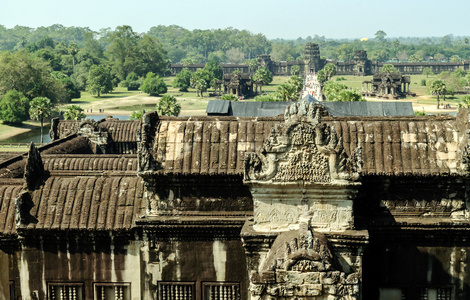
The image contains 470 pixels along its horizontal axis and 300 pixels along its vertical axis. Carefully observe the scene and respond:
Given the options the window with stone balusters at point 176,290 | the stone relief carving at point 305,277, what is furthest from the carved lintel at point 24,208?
the stone relief carving at point 305,277

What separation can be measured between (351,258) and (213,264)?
352cm

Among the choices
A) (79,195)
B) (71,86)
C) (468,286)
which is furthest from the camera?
(71,86)

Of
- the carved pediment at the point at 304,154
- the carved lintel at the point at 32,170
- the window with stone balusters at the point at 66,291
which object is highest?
the carved pediment at the point at 304,154

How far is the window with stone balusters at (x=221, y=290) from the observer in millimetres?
14913

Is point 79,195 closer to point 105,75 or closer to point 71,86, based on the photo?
point 71,86

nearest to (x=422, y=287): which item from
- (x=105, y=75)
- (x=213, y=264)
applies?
(x=213, y=264)

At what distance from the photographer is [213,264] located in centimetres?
1490

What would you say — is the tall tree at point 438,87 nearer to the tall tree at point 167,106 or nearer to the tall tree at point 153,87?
the tall tree at point 153,87

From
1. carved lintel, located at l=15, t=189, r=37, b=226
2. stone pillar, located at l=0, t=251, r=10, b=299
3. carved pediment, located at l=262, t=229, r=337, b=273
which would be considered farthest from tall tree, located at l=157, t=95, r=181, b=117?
carved pediment, located at l=262, t=229, r=337, b=273

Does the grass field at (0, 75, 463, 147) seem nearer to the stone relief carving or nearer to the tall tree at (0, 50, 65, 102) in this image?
the tall tree at (0, 50, 65, 102)

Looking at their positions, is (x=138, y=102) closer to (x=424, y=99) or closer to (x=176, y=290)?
(x=424, y=99)

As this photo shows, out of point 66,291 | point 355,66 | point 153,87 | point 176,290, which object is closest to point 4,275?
point 66,291

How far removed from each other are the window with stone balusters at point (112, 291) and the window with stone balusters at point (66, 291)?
0.45 metres

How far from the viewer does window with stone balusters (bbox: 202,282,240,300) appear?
587 inches
